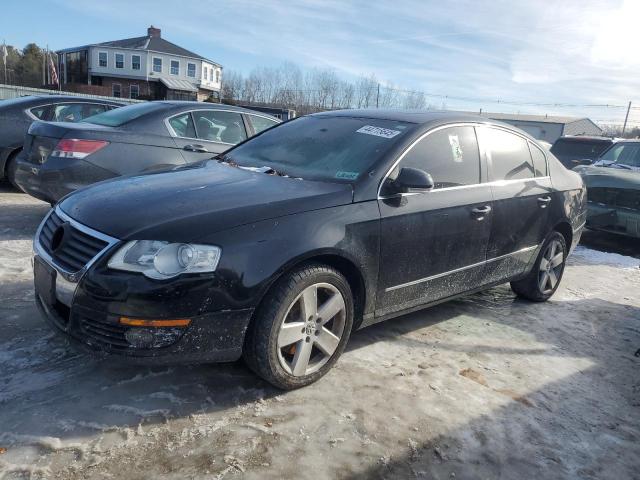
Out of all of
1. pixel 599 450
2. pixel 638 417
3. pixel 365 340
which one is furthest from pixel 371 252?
pixel 638 417

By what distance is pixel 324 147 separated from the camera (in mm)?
3734

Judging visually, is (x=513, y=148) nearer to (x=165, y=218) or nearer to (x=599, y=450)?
(x=599, y=450)

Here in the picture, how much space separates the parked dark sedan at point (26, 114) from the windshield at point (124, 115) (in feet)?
5.02

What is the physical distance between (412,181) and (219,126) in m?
3.81

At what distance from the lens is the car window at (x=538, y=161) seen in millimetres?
4684

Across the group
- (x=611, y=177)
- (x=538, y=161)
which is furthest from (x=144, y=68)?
(x=538, y=161)

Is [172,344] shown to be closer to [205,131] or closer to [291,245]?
[291,245]

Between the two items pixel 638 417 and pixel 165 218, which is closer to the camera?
pixel 165 218

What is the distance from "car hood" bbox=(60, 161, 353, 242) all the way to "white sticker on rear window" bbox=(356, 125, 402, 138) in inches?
25.7

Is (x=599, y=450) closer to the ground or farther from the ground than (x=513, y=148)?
closer to the ground

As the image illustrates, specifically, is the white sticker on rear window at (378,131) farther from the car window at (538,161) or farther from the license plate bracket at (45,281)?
the license plate bracket at (45,281)

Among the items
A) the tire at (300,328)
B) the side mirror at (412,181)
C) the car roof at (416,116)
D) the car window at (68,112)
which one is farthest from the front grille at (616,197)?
the car window at (68,112)

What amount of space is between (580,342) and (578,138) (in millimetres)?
10626

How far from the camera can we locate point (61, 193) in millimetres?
5406
